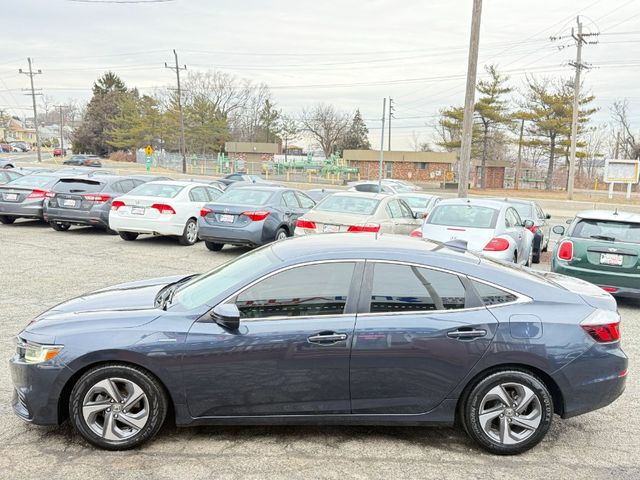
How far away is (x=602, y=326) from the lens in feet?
12.7

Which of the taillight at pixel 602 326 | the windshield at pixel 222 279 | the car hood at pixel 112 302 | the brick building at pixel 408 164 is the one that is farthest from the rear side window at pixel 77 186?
the brick building at pixel 408 164

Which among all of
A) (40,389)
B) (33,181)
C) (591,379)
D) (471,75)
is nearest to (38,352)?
(40,389)

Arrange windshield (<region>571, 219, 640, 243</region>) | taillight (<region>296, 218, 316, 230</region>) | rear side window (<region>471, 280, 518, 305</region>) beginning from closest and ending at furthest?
rear side window (<region>471, 280, 518, 305</region>), windshield (<region>571, 219, 640, 243</region>), taillight (<region>296, 218, 316, 230</region>)

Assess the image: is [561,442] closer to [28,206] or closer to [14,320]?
[14,320]

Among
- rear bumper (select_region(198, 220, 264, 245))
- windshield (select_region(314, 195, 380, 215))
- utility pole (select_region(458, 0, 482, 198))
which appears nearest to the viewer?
windshield (select_region(314, 195, 380, 215))

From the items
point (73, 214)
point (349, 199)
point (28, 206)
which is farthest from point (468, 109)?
point (28, 206)

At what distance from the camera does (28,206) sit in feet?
48.2

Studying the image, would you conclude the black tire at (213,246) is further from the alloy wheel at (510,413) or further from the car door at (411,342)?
the alloy wheel at (510,413)

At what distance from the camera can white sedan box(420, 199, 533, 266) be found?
919 cm

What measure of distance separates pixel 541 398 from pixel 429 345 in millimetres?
866

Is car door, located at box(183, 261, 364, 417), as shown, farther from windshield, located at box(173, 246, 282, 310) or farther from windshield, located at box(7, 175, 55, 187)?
windshield, located at box(7, 175, 55, 187)

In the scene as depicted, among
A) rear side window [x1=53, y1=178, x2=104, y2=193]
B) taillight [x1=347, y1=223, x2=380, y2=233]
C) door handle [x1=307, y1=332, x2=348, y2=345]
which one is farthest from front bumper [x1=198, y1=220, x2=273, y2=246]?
door handle [x1=307, y1=332, x2=348, y2=345]

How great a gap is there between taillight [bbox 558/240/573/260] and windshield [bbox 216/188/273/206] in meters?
5.95

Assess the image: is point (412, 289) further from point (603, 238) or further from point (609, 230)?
point (609, 230)
